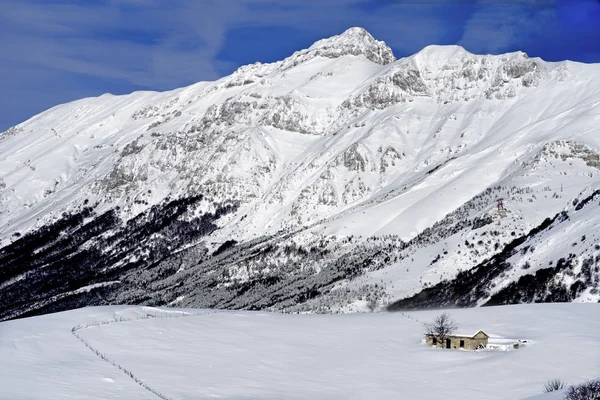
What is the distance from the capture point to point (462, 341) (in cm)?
6297

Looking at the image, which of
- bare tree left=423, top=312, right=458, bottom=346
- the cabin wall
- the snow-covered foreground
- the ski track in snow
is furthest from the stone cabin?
the ski track in snow

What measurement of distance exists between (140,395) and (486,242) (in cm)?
14443

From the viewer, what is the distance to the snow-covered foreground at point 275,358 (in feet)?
145

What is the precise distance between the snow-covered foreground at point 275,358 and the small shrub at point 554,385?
3.96 feet

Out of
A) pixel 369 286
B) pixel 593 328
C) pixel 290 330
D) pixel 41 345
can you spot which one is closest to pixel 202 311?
pixel 290 330

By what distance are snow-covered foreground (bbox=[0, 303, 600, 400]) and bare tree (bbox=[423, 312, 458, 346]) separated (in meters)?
1.23

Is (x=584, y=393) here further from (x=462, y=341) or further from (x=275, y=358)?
(x=462, y=341)

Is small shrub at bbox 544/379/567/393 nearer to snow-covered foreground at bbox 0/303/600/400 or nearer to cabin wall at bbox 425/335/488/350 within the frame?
snow-covered foreground at bbox 0/303/600/400

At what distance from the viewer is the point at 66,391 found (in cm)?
3962

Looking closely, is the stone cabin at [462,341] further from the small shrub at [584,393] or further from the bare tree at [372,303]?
the bare tree at [372,303]

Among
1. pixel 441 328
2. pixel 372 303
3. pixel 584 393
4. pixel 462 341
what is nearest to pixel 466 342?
pixel 462 341

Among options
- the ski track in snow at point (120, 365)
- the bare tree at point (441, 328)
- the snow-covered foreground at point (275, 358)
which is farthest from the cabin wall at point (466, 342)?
the ski track in snow at point (120, 365)

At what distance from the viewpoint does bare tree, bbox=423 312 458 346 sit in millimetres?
62719

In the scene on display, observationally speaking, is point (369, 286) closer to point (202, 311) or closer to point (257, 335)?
point (202, 311)
